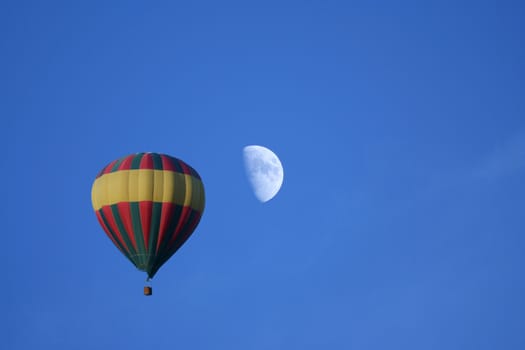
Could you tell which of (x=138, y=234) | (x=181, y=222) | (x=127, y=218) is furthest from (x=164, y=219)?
(x=127, y=218)

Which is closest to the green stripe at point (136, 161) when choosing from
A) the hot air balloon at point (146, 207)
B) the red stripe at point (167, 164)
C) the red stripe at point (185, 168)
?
the hot air balloon at point (146, 207)

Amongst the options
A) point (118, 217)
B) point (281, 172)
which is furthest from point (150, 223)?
point (281, 172)

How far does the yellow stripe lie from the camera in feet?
185

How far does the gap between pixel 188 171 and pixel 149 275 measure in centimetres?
531

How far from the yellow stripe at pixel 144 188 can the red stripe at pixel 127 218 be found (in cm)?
26

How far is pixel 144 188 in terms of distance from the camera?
56.2 meters

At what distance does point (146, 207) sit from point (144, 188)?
86 centimetres

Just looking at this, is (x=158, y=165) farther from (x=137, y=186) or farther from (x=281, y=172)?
(x=281, y=172)

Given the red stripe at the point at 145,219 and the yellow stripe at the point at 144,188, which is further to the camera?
the yellow stripe at the point at 144,188

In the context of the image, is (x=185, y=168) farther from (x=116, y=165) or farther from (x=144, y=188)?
(x=116, y=165)

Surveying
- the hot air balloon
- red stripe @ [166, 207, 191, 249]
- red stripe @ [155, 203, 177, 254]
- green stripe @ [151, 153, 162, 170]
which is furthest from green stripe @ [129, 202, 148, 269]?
green stripe @ [151, 153, 162, 170]

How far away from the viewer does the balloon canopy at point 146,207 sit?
56.0 metres

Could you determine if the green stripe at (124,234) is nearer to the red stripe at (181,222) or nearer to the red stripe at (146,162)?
the red stripe at (181,222)

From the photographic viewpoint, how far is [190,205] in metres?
57.3
